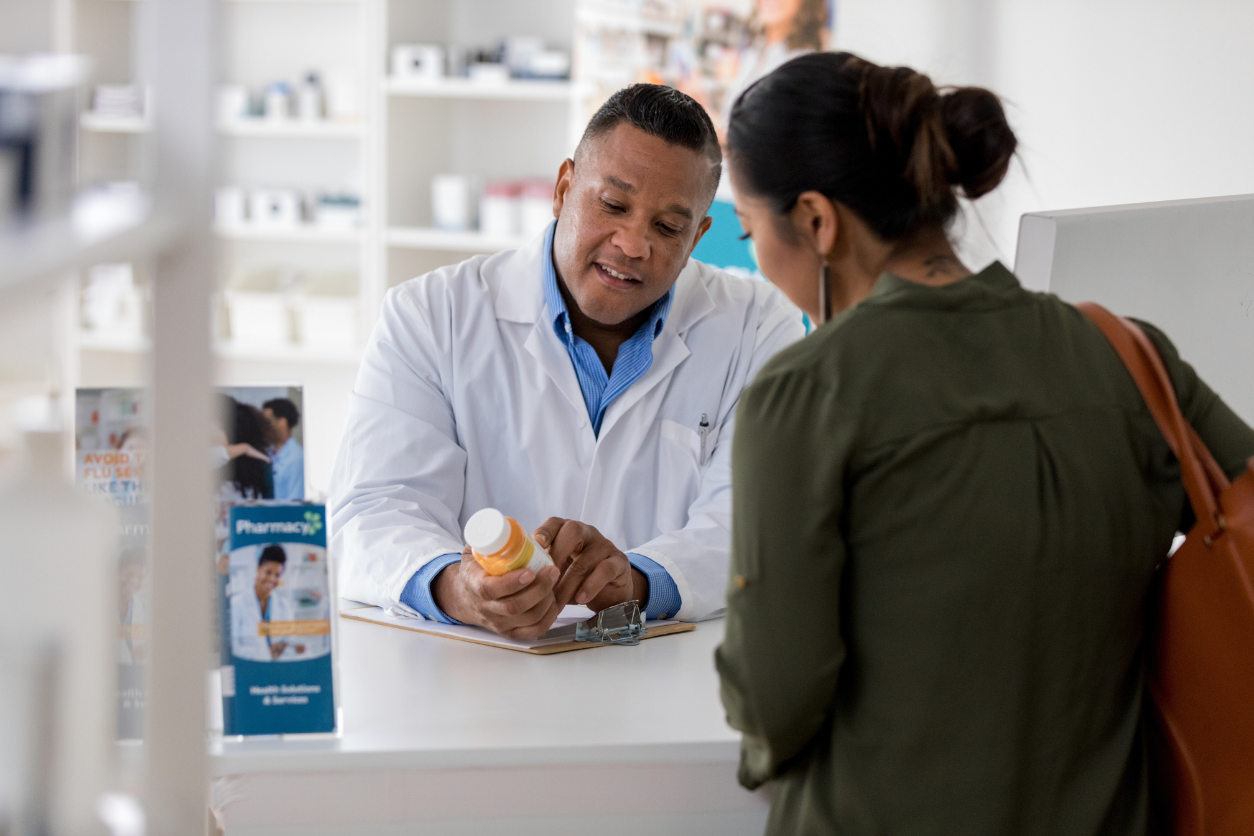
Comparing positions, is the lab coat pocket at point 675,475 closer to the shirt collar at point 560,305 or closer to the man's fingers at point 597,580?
the shirt collar at point 560,305

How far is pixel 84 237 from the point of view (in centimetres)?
47

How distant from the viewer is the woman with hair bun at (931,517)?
0.97 m

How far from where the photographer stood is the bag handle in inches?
40.6

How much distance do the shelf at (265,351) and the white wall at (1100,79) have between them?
7.35 feet

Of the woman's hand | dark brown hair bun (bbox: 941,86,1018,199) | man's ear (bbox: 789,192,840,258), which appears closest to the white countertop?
the woman's hand

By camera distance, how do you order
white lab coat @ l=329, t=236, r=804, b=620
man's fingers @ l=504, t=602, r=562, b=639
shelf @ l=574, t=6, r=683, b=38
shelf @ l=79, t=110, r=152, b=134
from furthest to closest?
shelf @ l=79, t=110, r=152, b=134 < shelf @ l=574, t=6, r=683, b=38 < white lab coat @ l=329, t=236, r=804, b=620 < man's fingers @ l=504, t=602, r=562, b=639

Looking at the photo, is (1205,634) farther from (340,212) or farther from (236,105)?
(236,105)

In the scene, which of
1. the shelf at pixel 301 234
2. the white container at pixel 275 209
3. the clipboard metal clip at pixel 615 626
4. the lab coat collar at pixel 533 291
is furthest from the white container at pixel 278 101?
the clipboard metal clip at pixel 615 626

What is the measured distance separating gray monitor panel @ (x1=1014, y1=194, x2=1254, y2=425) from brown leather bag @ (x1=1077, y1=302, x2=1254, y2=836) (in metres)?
0.44

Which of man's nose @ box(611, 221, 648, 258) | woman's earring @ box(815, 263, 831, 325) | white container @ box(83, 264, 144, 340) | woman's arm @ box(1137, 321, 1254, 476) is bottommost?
white container @ box(83, 264, 144, 340)

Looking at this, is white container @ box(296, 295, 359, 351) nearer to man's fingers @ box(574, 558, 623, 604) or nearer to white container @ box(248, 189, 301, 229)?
white container @ box(248, 189, 301, 229)

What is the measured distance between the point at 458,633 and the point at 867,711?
66 cm

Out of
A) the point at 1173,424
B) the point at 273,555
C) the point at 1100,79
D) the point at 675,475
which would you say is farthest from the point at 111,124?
the point at 1173,424

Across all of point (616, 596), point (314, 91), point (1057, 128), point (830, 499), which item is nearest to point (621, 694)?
point (616, 596)
